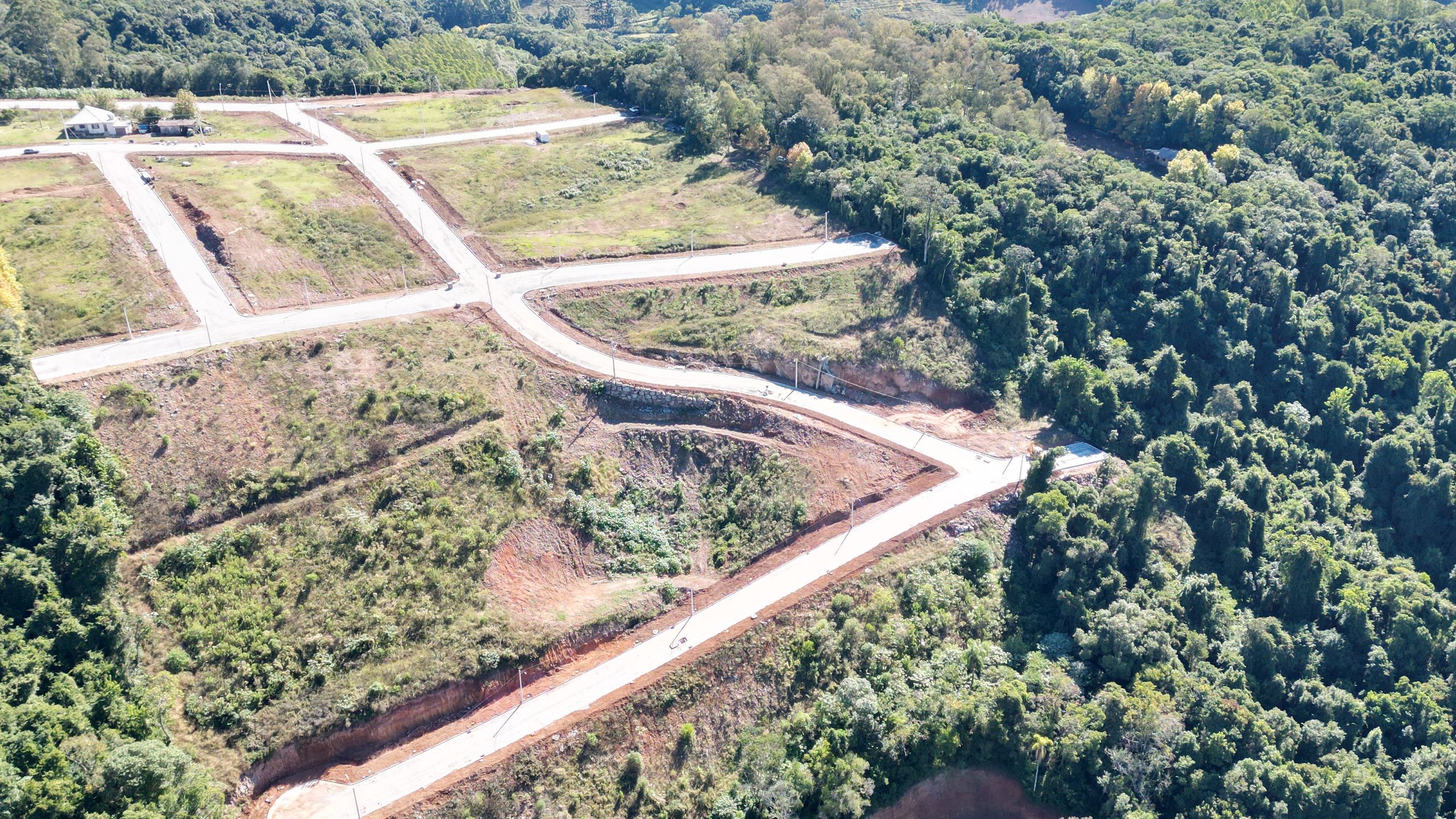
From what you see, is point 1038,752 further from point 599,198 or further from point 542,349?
point 599,198

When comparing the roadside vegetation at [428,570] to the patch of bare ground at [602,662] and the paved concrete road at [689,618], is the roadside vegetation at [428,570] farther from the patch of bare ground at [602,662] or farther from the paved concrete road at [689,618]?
the paved concrete road at [689,618]

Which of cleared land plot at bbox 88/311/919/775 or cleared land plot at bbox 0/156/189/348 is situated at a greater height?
cleared land plot at bbox 0/156/189/348

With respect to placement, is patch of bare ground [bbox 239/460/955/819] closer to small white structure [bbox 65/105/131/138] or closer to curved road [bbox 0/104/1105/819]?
curved road [bbox 0/104/1105/819]

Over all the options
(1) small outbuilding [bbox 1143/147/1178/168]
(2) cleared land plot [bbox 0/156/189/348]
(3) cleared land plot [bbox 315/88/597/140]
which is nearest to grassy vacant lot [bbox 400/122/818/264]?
(3) cleared land plot [bbox 315/88/597/140]

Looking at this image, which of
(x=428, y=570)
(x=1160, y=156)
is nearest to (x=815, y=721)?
(x=428, y=570)

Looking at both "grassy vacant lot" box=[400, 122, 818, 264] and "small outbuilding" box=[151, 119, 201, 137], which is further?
"small outbuilding" box=[151, 119, 201, 137]

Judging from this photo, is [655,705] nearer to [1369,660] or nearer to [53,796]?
[53,796]

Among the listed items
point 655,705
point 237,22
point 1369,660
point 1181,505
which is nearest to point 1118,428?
point 1181,505
